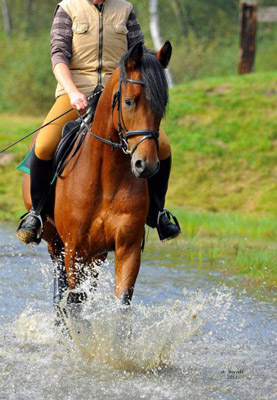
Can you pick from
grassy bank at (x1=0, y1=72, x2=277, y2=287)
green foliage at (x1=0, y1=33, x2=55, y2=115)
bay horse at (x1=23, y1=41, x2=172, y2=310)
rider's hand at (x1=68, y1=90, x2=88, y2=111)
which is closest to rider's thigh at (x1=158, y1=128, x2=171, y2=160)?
bay horse at (x1=23, y1=41, x2=172, y2=310)

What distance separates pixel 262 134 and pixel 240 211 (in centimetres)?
328

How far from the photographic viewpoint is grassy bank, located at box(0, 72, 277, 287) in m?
12.0

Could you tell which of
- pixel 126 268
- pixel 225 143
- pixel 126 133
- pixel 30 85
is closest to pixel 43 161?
pixel 126 268

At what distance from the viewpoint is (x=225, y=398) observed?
5.88 meters

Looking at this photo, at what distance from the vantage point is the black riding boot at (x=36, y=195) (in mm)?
7152

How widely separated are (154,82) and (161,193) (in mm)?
1514

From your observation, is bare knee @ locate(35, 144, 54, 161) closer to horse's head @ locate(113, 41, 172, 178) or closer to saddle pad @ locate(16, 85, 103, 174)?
saddle pad @ locate(16, 85, 103, 174)

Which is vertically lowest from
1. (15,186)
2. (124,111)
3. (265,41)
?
(265,41)

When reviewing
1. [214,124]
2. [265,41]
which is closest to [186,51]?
[265,41]

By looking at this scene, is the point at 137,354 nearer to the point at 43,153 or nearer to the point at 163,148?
the point at 163,148

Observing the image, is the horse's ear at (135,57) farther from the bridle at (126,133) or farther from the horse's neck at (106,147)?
the horse's neck at (106,147)

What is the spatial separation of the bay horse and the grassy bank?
3870 mm

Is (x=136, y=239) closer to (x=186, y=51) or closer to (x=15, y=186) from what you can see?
(x=15, y=186)

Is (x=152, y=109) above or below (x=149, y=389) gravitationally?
above
